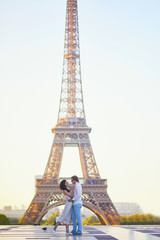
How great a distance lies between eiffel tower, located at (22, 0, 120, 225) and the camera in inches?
1681

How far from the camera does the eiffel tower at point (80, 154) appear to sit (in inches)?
1681

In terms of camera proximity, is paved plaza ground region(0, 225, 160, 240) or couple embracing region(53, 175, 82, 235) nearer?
paved plaza ground region(0, 225, 160, 240)

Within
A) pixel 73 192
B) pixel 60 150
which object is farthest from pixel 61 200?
pixel 73 192

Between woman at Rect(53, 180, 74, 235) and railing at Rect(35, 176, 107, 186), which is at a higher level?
railing at Rect(35, 176, 107, 186)

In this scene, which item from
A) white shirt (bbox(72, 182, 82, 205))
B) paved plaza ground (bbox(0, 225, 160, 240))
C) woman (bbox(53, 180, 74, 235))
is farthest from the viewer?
woman (bbox(53, 180, 74, 235))

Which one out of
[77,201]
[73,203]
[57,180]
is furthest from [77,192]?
[57,180]

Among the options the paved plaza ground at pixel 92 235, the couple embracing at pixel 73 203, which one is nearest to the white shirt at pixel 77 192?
the couple embracing at pixel 73 203

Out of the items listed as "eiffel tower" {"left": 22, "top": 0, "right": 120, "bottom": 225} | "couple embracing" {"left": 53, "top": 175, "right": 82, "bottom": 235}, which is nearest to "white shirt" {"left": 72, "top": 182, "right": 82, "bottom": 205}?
"couple embracing" {"left": 53, "top": 175, "right": 82, "bottom": 235}

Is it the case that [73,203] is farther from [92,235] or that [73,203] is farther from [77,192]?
[92,235]

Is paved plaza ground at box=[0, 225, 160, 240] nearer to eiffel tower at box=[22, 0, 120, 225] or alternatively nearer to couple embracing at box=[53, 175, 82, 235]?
couple embracing at box=[53, 175, 82, 235]

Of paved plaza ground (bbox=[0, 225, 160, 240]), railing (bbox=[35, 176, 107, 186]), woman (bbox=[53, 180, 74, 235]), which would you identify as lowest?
paved plaza ground (bbox=[0, 225, 160, 240])

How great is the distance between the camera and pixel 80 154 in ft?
156

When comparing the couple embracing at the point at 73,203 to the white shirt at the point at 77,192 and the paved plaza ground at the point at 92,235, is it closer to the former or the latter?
the white shirt at the point at 77,192

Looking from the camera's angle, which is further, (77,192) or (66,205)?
(66,205)
